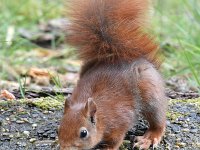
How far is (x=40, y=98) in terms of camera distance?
4.29 metres

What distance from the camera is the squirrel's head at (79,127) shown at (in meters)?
3.33

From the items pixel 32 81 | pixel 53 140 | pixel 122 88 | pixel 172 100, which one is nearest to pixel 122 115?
pixel 122 88

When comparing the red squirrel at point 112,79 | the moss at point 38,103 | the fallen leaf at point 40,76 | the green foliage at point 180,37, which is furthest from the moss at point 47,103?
the fallen leaf at point 40,76

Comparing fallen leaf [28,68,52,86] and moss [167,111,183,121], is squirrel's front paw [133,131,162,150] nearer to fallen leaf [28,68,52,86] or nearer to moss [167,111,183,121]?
moss [167,111,183,121]

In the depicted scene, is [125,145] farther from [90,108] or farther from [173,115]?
[173,115]

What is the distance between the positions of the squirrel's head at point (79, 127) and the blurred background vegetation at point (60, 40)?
183 centimetres

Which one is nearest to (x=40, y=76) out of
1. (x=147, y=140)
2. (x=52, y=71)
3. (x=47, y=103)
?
(x=52, y=71)

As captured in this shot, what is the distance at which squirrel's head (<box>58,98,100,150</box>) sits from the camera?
3.33 metres

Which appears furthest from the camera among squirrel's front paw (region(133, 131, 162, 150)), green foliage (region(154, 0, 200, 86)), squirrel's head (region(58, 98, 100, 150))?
green foliage (region(154, 0, 200, 86))

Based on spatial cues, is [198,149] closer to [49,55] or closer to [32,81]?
[32,81]

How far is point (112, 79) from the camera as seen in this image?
3715 mm

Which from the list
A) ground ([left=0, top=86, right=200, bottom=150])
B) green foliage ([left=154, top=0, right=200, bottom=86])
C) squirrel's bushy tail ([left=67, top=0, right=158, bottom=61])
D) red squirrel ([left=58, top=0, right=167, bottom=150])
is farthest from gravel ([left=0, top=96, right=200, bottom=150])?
green foliage ([left=154, top=0, right=200, bottom=86])

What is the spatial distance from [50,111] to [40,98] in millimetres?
244

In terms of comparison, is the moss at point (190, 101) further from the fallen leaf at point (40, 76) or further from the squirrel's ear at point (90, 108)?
the fallen leaf at point (40, 76)
